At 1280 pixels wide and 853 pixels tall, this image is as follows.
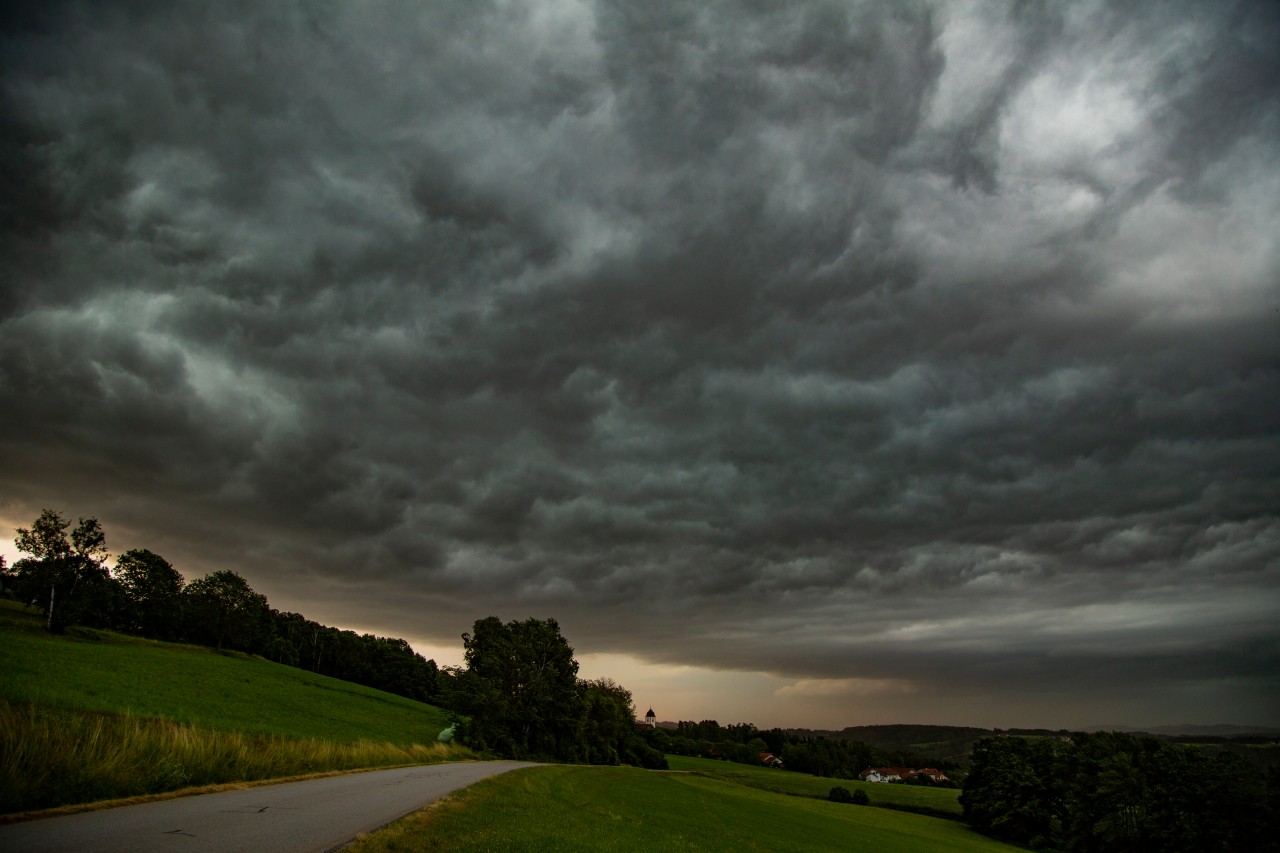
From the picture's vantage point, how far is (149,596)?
116 meters

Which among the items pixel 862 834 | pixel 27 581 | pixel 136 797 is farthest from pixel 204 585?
pixel 136 797

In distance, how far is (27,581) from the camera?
7906 cm

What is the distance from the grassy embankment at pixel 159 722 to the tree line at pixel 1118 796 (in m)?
86.0

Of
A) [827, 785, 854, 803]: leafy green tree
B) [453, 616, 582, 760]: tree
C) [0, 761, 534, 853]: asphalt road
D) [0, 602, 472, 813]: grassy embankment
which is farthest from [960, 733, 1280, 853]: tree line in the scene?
[0, 761, 534, 853]: asphalt road

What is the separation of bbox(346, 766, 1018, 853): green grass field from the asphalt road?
1.07 m

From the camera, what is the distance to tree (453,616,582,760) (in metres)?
85.4

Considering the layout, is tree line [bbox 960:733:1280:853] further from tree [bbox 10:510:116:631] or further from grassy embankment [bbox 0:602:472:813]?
tree [bbox 10:510:116:631]

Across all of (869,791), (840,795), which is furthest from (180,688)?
(869,791)

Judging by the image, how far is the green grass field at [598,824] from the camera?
51.6 ft

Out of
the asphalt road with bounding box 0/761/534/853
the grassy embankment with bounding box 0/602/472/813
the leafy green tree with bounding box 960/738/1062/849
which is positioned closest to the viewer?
the asphalt road with bounding box 0/761/534/853

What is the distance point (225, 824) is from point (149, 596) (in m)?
132

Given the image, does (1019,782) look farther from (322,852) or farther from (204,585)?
(204,585)

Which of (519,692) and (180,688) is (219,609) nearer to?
(519,692)

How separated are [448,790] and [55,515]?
85181 millimetres
